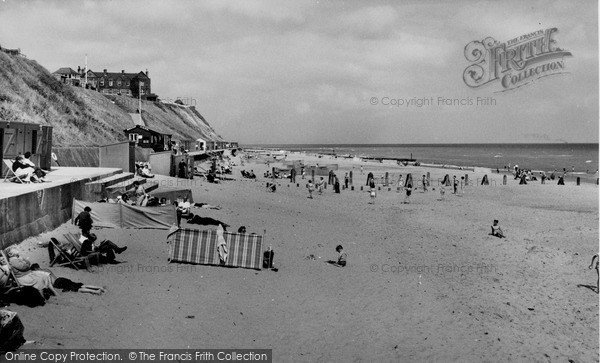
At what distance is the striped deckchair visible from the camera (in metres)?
13.2

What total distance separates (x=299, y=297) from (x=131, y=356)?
4.62 m

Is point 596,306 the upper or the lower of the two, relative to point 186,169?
lower

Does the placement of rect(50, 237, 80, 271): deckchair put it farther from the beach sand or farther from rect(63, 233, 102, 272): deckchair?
the beach sand

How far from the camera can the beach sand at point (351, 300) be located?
9.21 metres

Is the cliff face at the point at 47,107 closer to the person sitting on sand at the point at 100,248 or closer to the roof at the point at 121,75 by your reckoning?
the person sitting on sand at the point at 100,248

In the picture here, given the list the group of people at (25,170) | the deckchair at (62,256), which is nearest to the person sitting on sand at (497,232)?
the deckchair at (62,256)

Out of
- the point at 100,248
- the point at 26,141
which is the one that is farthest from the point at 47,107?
the point at 100,248

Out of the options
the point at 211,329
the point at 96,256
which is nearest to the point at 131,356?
the point at 211,329

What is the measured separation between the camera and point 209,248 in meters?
13.3

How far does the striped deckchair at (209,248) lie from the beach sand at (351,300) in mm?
310

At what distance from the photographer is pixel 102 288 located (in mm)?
10445

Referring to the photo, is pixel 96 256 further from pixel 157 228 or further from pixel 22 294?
pixel 157 228

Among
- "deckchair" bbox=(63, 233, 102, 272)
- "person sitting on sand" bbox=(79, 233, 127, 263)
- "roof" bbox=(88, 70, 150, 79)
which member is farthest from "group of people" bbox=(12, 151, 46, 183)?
"roof" bbox=(88, 70, 150, 79)

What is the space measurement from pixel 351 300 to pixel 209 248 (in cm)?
401
